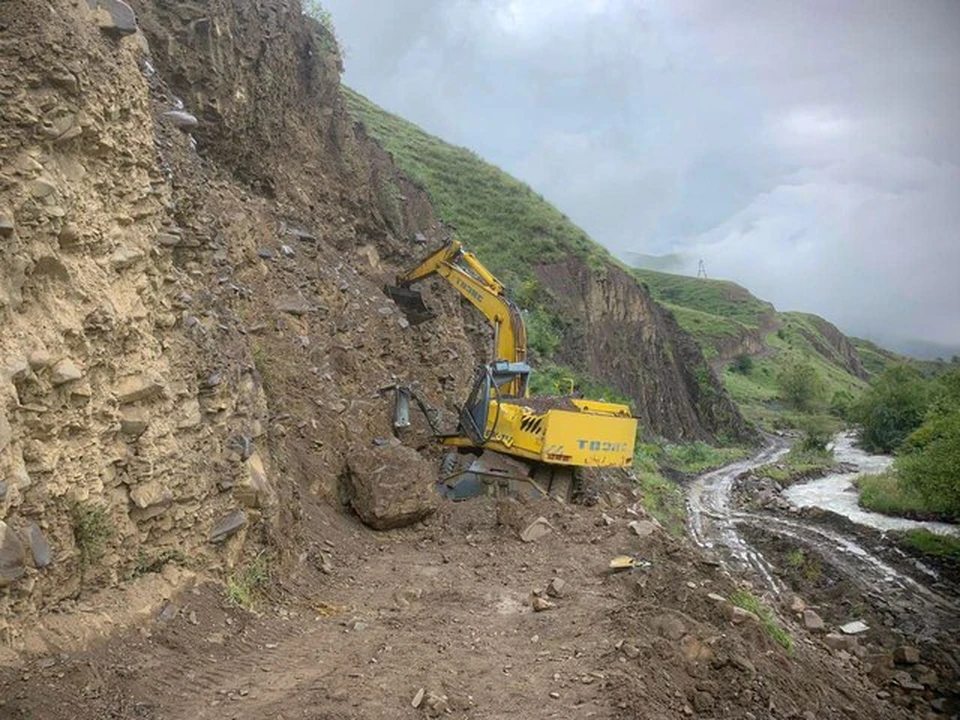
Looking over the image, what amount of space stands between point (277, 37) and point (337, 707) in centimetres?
1550

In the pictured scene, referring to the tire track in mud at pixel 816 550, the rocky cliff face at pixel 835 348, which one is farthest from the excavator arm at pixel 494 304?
the rocky cliff face at pixel 835 348

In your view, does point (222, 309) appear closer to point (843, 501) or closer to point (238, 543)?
point (238, 543)

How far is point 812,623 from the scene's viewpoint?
1368 cm

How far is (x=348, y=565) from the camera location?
10.4 metres

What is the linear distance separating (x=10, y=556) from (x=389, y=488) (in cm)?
684

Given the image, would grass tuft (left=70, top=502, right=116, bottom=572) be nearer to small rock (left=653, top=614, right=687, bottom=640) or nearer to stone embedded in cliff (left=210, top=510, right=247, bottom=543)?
stone embedded in cliff (left=210, top=510, right=247, bottom=543)

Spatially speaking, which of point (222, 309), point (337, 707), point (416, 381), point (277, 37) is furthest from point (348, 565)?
point (277, 37)

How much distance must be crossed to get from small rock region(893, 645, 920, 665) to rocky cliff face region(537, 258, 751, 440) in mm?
24713

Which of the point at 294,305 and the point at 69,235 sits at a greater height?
the point at 69,235

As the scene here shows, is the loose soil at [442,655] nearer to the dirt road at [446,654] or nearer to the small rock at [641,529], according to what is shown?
the dirt road at [446,654]

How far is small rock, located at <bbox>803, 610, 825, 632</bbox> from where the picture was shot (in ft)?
44.1

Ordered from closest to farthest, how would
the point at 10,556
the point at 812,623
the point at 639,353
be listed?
1. the point at 10,556
2. the point at 812,623
3. the point at 639,353

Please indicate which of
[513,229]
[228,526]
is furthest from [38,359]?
[513,229]

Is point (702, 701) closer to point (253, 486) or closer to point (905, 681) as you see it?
point (253, 486)
